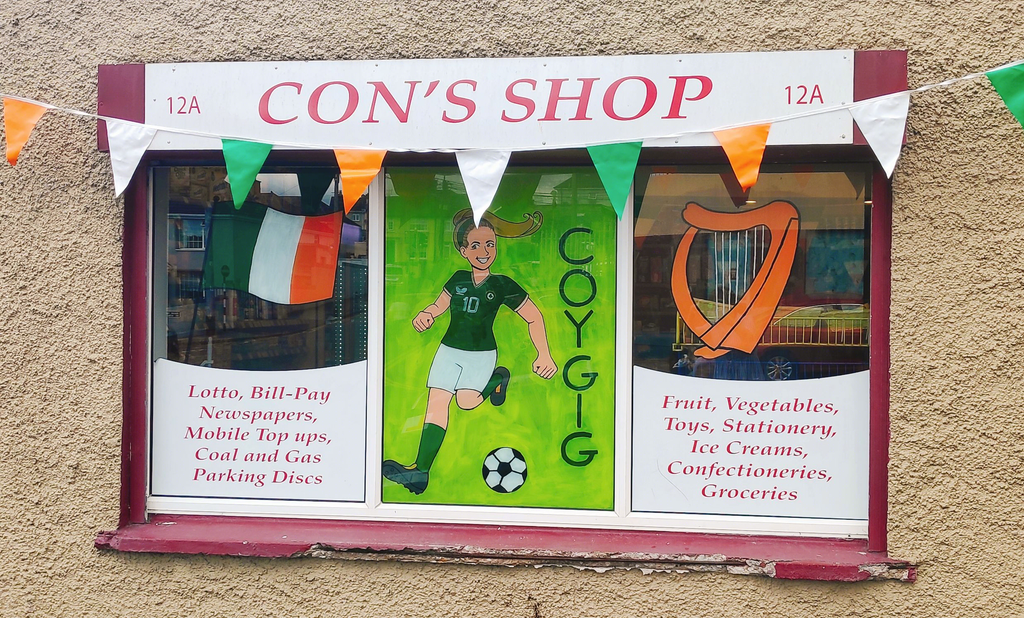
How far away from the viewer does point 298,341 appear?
3.52 meters

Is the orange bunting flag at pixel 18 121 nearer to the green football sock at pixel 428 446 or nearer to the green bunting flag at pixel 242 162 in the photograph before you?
the green bunting flag at pixel 242 162

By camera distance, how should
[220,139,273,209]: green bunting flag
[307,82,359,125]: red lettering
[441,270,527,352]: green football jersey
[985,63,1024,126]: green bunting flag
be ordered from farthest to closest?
1. [441,270,527,352]: green football jersey
2. [307,82,359,125]: red lettering
3. [220,139,273,209]: green bunting flag
4. [985,63,1024,126]: green bunting flag

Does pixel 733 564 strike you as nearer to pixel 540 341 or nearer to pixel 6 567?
pixel 540 341

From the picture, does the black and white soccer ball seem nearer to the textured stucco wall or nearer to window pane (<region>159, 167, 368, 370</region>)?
the textured stucco wall

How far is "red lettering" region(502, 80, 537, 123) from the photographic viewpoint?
3168 mm

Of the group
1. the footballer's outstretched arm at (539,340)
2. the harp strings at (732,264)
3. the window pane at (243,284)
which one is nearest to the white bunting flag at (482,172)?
the footballer's outstretched arm at (539,340)

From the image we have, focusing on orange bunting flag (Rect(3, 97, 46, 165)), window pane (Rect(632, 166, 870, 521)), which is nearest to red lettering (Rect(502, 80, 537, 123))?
window pane (Rect(632, 166, 870, 521))

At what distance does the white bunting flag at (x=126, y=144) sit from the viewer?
10.5ft

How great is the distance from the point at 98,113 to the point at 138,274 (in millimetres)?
723

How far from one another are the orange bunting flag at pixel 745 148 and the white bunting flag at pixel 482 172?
882 mm

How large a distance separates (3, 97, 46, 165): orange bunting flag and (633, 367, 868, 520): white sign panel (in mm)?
2786

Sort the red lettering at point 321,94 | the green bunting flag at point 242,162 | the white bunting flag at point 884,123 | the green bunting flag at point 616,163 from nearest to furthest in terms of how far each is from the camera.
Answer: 1. the white bunting flag at point 884,123
2. the green bunting flag at point 616,163
3. the green bunting flag at point 242,162
4. the red lettering at point 321,94

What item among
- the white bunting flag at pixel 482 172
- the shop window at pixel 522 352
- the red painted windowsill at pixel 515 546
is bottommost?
the red painted windowsill at pixel 515 546

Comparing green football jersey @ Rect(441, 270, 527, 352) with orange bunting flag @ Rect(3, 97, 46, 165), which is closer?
orange bunting flag @ Rect(3, 97, 46, 165)
